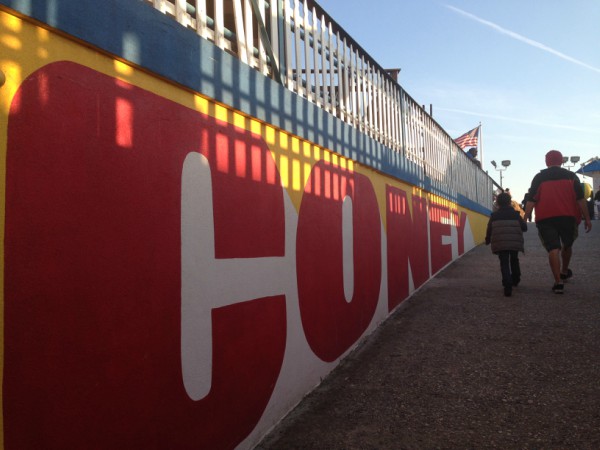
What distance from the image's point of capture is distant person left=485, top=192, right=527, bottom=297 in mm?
6563

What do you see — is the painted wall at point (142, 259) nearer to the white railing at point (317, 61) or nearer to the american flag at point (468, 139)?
the white railing at point (317, 61)

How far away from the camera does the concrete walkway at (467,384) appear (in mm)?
2961

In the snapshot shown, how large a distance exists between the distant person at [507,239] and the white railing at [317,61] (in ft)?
4.08

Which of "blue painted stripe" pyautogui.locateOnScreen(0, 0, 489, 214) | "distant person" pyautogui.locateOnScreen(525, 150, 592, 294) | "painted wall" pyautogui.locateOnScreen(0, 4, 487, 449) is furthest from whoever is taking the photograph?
"distant person" pyautogui.locateOnScreen(525, 150, 592, 294)

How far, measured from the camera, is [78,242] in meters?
1.81

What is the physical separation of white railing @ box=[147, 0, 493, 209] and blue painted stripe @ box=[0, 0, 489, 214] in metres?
0.13

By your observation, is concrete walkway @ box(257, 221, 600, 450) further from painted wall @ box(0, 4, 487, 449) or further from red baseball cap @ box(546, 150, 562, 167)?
red baseball cap @ box(546, 150, 562, 167)

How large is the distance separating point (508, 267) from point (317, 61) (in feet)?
12.8

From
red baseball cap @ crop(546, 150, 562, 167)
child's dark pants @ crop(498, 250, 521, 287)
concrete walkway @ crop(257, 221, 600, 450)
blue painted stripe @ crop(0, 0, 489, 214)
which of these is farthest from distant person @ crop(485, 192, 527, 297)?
blue painted stripe @ crop(0, 0, 489, 214)

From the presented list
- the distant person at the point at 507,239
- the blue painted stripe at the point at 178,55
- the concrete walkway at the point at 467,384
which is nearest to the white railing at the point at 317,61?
the blue painted stripe at the point at 178,55

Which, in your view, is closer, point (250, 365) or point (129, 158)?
point (129, 158)

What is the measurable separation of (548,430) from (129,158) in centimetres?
263

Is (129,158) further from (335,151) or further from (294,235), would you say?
(335,151)

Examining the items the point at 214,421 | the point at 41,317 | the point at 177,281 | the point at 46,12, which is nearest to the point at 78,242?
the point at 41,317
